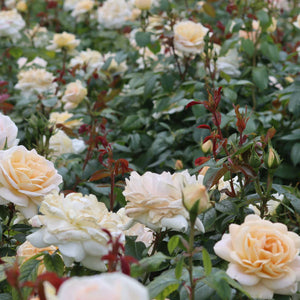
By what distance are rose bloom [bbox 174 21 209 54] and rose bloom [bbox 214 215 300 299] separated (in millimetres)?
1345

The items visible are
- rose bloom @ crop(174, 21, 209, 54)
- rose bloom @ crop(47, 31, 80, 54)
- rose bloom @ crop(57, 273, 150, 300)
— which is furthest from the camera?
rose bloom @ crop(47, 31, 80, 54)

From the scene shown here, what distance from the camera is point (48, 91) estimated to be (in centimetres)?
240

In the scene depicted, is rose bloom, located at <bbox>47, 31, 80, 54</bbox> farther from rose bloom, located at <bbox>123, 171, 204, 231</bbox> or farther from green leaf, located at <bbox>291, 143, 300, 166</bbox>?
rose bloom, located at <bbox>123, 171, 204, 231</bbox>

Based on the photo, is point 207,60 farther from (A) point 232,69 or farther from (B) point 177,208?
(B) point 177,208

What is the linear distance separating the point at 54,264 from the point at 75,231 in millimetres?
93

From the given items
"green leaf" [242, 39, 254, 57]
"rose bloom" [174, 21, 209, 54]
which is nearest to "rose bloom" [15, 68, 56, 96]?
"rose bloom" [174, 21, 209, 54]

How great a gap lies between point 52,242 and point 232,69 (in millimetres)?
1602

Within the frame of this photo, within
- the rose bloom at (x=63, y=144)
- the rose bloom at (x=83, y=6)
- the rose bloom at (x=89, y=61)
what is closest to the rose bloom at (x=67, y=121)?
the rose bloom at (x=63, y=144)

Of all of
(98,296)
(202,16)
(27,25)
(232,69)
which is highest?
(98,296)

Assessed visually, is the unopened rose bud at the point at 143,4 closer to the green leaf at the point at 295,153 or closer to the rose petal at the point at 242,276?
the green leaf at the point at 295,153

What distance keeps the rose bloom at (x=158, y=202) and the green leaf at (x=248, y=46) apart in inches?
55.8

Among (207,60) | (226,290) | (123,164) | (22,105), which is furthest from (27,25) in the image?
(226,290)

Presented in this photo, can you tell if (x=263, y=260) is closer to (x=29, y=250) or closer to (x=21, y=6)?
(x=29, y=250)

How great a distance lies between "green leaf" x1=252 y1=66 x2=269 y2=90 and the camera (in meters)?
2.11
